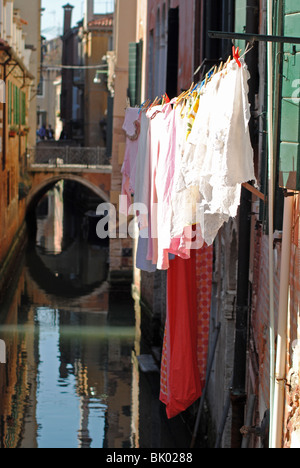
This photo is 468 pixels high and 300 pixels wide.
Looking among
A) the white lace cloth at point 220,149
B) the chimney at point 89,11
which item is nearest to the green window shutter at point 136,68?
the white lace cloth at point 220,149

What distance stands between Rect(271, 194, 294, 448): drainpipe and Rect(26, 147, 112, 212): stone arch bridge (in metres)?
26.4

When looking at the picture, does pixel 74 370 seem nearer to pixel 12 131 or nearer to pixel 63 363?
pixel 63 363

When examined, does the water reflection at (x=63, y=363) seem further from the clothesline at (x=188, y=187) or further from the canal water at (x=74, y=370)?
the clothesline at (x=188, y=187)

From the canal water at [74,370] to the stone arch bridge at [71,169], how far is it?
234 inches

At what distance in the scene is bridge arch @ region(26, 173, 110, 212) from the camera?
32625 millimetres

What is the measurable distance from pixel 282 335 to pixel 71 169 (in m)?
27.5

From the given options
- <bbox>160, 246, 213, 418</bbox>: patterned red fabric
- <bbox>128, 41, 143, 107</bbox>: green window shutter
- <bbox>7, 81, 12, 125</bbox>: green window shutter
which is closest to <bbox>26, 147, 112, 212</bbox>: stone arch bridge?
<bbox>7, 81, 12, 125</bbox>: green window shutter

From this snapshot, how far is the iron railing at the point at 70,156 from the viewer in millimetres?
33375

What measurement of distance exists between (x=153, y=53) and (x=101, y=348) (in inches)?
242

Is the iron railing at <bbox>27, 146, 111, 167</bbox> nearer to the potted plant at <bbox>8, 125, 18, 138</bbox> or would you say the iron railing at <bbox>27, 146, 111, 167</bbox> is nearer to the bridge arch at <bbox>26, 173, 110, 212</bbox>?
the bridge arch at <bbox>26, 173, 110, 212</bbox>

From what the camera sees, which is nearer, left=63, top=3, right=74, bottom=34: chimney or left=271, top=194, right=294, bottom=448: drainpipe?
left=271, top=194, right=294, bottom=448: drainpipe

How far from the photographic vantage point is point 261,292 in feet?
25.9

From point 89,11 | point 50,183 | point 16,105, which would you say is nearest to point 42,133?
Answer: point 89,11

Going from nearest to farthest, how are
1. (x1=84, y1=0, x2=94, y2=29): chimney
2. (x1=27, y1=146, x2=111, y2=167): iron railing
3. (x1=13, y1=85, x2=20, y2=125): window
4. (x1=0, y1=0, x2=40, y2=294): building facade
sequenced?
1. (x1=0, y1=0, x2=40, y2=294): building facade
2. (x1=13, y1=85, x2=20, y2=125): window
3. (x1=27, y1=146, x2=111, y2=167): iron railing
4. (x1=84, y1=0, x2=94, y2=29): chimney
